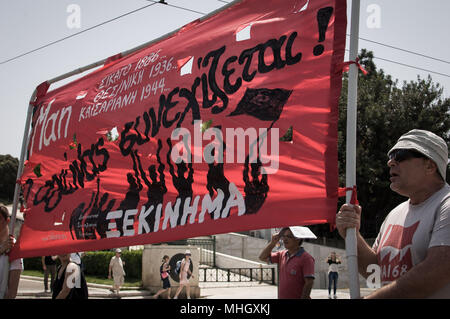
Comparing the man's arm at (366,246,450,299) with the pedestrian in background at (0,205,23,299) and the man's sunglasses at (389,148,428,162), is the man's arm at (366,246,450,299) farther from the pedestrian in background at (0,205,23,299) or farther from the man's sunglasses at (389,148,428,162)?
the pedestrian in background at (0,205,23,299)

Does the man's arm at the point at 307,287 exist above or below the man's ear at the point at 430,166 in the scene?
below

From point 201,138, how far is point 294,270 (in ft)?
7.96

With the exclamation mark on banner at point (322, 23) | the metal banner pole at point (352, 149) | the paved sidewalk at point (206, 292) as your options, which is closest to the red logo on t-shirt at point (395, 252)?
the metal banner pole at point (352, 149)

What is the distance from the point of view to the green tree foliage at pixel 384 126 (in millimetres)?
26031

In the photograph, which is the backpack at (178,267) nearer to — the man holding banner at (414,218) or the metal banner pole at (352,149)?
the man holding banner at (414,218)

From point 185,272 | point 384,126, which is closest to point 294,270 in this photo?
point 185,272

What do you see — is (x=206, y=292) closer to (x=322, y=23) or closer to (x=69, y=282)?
(x=69, y=282)

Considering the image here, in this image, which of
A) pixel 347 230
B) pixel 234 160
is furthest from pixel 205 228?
pixel 347 230

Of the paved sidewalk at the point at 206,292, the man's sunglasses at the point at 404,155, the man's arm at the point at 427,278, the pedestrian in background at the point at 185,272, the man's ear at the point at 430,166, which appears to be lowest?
the paved sidewalk at the point at 206,292

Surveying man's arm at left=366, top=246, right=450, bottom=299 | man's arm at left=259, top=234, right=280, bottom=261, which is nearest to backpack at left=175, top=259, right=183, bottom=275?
man's arm at left=259, top=234, right=280, bottom=261

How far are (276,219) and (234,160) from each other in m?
0.61

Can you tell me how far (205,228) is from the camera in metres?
3.58

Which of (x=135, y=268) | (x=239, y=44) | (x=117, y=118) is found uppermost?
(x=239, y=44)
